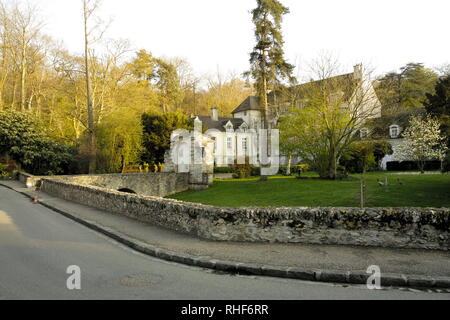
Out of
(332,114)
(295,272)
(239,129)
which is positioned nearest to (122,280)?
(295,272)

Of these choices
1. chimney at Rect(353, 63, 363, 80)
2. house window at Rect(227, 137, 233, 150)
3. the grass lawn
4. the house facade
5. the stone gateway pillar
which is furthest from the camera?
house window at Rect(227, 137, 233, 150)

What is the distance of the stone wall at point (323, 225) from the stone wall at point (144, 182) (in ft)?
55.7

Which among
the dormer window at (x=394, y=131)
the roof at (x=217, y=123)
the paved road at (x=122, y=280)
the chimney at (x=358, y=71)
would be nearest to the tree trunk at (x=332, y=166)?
the chimney at (x=358, y=71)

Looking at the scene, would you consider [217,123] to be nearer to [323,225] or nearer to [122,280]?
[323,225]

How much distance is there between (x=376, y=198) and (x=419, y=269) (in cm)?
1125

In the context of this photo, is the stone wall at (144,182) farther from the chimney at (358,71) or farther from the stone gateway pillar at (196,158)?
the chimney at (358,71)

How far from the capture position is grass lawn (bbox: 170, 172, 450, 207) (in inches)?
644

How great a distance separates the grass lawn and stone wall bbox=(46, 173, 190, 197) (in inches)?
118

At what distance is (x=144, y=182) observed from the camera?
28156mm

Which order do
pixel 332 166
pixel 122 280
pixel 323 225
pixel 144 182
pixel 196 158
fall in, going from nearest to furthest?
1. pixel 122 280
2. pixel 323 225
3. pixel 332 166
4. pixel 144 182
5. pixel 196 158

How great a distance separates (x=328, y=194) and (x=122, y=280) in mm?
15119

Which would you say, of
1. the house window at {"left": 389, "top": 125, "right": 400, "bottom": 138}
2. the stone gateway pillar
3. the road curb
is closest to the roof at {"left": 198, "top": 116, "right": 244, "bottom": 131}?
the stone gateway pillar

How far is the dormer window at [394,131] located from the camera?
4276 cm

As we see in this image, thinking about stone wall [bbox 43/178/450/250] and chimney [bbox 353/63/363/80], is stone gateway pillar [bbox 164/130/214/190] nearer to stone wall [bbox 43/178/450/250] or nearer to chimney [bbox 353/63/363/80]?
chimney [bbox 353/63/363/80]
